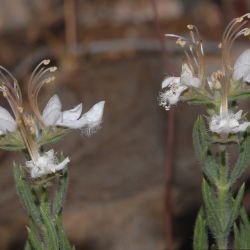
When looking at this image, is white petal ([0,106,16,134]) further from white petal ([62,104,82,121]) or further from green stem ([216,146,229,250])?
green stem ([216,146,229,250])

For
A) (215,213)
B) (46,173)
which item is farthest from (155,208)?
(46,173)

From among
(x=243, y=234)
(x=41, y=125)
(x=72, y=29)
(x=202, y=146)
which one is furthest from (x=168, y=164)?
(x=72, y=29)

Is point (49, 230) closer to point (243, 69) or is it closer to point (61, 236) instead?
point (61, 236)

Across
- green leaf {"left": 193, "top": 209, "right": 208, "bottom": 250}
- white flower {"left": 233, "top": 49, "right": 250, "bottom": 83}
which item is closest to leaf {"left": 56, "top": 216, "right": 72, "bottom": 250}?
green leaf {"left": 193, "top": 209, "right": 208, "bottom": 250}

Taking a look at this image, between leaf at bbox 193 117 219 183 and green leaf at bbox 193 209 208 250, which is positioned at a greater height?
leaf at bbox 193 117 219 183

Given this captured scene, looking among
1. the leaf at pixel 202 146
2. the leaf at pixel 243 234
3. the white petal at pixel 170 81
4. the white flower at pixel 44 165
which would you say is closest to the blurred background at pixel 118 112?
the white petal at pixel 170 81

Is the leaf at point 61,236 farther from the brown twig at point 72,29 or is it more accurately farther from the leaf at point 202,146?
the brown twig at point 72,29
